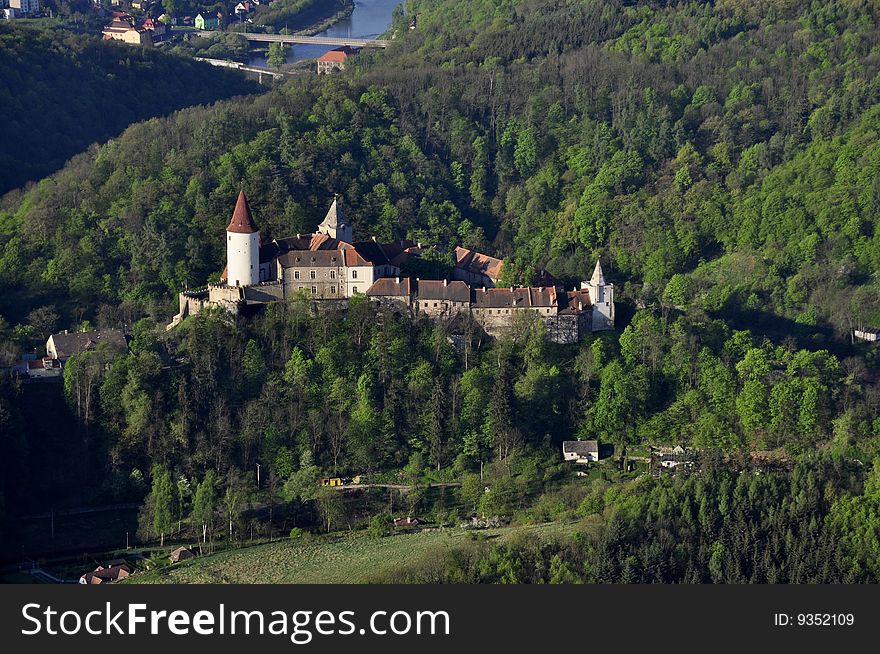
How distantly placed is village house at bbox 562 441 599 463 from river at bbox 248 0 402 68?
234 ft

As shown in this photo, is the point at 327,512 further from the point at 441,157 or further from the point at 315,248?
the point at 441,157

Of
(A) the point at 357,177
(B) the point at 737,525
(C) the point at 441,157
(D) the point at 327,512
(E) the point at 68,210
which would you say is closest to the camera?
(B) the point at 737,525

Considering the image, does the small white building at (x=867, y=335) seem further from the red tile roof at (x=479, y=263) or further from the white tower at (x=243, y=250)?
the white tower at (x=243, y=250)

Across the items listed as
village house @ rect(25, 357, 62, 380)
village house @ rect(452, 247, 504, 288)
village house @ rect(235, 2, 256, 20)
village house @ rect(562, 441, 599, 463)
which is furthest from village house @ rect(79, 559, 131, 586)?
village house @ rect(235, 2, 256, 20)

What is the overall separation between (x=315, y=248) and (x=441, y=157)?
A: 21.7 meters

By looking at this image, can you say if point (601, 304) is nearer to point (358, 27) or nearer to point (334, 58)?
point (334, 58)

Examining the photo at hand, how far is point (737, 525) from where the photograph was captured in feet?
191

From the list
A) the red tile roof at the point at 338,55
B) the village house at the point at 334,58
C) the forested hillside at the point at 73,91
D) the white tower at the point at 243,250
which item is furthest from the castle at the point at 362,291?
the red tile roof at the point at 338,55

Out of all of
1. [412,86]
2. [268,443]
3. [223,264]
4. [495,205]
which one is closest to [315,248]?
[223,264]

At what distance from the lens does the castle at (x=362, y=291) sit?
6931 centimetres

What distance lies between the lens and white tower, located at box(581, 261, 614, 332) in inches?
2766

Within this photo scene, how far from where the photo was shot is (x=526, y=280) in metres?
71.2

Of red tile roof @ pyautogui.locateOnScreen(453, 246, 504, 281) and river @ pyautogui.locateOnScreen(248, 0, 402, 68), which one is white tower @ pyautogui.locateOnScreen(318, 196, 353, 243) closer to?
red tile roof @ pyautogui.locateOnScreen(453, 246, 504, 281)

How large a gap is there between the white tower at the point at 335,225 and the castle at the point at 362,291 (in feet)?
8.31
